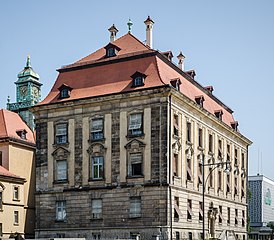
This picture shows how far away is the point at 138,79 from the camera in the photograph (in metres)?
51.1

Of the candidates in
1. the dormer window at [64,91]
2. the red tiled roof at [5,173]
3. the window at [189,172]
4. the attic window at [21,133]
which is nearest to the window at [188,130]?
the window at [189,172]

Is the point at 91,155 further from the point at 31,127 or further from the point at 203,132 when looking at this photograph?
the point at 31,127

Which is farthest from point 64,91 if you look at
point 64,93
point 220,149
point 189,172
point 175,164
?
point 220,149

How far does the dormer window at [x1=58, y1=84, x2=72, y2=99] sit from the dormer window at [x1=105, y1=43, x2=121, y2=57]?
5.13m

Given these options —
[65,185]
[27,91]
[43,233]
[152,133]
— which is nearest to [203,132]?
[152,133]

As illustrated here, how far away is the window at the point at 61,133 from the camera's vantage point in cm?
5447

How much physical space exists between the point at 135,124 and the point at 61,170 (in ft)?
30.0

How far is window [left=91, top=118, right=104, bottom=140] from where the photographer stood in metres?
52.5

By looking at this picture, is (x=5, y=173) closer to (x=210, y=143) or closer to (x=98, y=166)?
(x=98, y=166)

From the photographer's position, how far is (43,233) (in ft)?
177

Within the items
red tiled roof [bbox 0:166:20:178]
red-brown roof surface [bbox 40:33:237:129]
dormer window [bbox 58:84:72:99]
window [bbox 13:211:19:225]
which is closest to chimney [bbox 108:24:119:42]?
red-brown roof surface [bbox 40:33:237:129]

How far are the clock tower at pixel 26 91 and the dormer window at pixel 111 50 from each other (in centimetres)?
1917

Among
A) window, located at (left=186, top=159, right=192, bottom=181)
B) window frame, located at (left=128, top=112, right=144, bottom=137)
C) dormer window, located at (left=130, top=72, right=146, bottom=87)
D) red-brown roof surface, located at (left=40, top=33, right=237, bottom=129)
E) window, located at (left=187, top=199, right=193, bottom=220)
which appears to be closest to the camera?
window frame, located at (left=128, top=112, right=144, bottom=137)

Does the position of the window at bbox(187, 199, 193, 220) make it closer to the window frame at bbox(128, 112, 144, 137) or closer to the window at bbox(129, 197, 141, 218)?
the window at bbox(129, 197, 141, 218)
